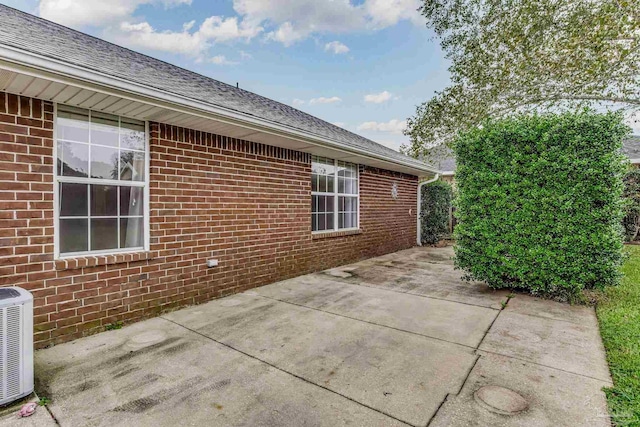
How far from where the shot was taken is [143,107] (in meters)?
3.72

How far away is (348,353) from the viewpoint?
3.19 metres

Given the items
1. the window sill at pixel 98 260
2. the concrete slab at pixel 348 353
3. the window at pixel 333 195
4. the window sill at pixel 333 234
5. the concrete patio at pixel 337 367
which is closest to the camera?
the concrete patio at pixel 337 367

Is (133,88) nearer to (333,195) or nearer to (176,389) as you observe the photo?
(176,389)

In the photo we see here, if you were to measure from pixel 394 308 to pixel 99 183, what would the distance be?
4.19 meters

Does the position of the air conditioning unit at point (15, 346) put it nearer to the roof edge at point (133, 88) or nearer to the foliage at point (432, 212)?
the roof edge at point (133, 88)

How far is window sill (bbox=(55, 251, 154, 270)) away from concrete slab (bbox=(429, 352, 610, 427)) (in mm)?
3693

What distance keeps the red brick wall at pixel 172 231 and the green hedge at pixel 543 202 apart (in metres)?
3.23

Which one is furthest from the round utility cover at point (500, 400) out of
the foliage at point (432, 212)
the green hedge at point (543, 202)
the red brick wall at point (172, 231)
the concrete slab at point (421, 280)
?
the foliage at point (432, 212)

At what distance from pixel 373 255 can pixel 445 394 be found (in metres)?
6.63

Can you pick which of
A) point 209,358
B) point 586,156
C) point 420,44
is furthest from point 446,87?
point 209,358

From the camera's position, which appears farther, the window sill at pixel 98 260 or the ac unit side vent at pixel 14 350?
the window sill at pixel 98 260

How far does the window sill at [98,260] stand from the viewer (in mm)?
3427

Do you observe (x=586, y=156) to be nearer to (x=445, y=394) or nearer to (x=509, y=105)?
(x=445, y=394)

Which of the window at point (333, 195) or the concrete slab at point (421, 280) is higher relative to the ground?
the window at point (333, 195)
